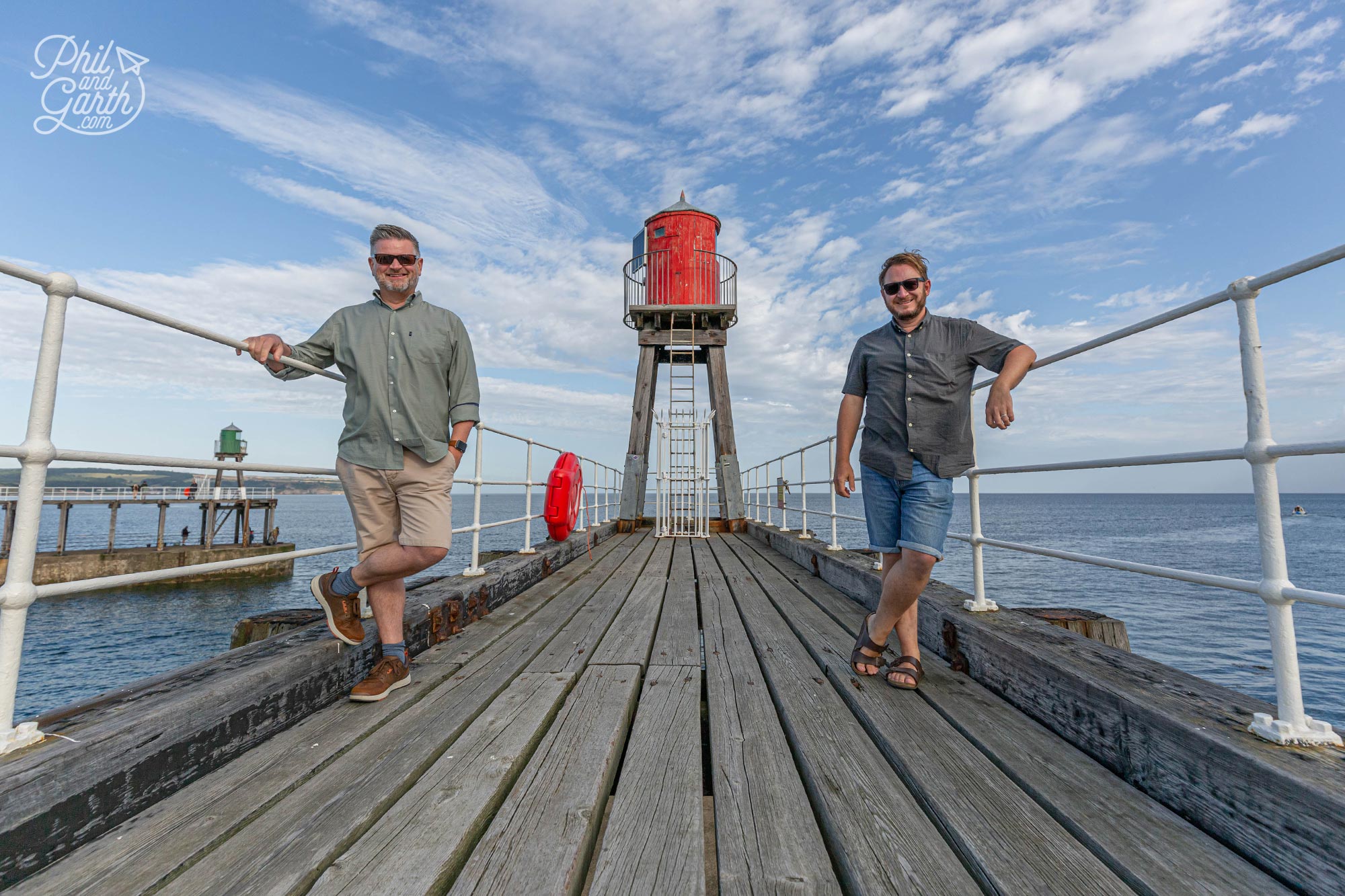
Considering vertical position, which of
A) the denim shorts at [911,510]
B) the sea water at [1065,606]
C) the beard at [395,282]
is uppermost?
the beard at [395,282]

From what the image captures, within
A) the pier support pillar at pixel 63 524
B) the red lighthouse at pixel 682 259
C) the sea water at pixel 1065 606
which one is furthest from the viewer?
the pier support pillar at pixel 63 524

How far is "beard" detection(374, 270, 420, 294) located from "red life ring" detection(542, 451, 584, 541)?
9.50ft

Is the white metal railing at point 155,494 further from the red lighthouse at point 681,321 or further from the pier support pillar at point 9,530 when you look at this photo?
the red lighthouse at point 681,321

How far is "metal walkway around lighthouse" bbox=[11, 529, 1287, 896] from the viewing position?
103cm

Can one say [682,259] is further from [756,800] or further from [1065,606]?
[1065,606]

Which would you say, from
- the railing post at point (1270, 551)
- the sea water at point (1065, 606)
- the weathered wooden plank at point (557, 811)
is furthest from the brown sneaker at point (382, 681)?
the sea water at point (1065, 606)

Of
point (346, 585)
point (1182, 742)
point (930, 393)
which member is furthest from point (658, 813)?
point (930, 393)

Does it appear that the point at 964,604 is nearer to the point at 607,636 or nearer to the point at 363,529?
the point at 607,636

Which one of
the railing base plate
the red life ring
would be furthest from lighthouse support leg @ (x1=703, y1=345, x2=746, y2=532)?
the railing base plate

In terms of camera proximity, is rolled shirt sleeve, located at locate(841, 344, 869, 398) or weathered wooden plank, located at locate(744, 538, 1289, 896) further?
rolled shirt sleeve, located at locate(841, 344, 869, 398)

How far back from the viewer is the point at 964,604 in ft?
7.82

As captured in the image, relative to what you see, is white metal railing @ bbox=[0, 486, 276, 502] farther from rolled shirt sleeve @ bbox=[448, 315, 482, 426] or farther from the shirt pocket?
the shirt pocket

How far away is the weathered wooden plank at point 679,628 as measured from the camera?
240cm

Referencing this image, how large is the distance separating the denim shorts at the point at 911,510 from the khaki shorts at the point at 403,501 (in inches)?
53.8
